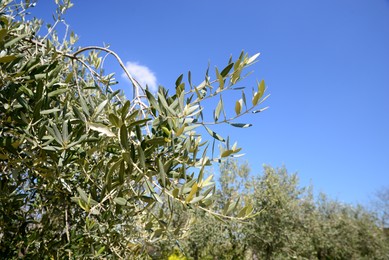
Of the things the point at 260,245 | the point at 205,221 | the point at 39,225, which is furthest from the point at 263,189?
the point at 39,225

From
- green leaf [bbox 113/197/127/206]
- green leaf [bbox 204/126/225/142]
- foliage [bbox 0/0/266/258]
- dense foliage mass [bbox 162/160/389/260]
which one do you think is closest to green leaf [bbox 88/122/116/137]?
foliage [bbox 0/0/266/258]

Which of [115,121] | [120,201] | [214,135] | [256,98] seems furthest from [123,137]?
[256,98]

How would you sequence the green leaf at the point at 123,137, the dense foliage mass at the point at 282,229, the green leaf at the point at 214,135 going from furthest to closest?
the dense foliage mass at the point at 282,229
the green leaf at the point at 214,135
the green leaf at the point at 123,137

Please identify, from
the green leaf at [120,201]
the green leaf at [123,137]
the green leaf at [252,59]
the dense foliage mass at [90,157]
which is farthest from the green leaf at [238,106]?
the green leaf at [120,201]

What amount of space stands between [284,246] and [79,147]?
1492 cm

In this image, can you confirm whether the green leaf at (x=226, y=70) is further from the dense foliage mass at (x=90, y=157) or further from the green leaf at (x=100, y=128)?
the green leaf at (x=100, y=128)

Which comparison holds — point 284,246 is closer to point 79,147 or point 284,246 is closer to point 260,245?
point 260,245

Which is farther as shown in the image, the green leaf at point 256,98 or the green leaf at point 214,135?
the green leaf at point 214,135

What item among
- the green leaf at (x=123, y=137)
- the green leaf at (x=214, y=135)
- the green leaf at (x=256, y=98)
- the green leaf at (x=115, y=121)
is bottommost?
the green leaf at (x=123, y=137)

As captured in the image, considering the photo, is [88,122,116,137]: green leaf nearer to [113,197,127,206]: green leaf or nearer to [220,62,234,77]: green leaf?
[113,197,127,206]: green leaf

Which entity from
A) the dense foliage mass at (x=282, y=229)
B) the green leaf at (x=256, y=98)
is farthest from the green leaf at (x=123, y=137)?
the dense foliage mass at (x=282, y=229)

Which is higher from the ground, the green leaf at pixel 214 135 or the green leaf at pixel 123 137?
the green leaf at pixel 214 135

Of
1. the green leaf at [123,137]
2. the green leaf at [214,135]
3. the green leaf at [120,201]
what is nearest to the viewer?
the green leaf at [123,137]

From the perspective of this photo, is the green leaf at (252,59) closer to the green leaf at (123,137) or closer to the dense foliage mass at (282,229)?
the green leaf at (123,137)
